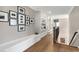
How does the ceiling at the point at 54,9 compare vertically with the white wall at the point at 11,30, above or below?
above

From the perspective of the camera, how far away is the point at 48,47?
189 centimetres

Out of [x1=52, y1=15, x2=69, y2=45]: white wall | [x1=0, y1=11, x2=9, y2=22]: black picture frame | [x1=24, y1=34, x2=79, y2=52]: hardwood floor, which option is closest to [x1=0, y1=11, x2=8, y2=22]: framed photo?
[x1=0, y1=11, x2=9, y2=22]: black picture frame

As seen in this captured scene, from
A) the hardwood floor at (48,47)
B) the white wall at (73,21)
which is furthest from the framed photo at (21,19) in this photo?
the white wall at (73,21)

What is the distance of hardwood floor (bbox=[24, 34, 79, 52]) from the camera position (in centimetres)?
187

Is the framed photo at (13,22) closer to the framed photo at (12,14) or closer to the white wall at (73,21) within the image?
A: the framed photo at (12,14)

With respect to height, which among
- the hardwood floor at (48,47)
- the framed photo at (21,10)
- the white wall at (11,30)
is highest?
the framed photo at (21,10)

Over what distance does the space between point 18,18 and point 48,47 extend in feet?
2.29

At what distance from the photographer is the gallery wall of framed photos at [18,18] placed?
1730mm

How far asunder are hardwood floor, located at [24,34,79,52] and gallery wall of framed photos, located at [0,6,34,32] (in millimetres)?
357

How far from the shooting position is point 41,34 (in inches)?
78.3

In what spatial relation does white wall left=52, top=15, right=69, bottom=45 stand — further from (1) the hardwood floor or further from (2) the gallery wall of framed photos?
(2) the gallery wall of framed photos

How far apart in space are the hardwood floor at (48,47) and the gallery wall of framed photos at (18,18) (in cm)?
36

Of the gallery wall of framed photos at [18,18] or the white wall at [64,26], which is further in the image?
the white wall at [64,26]
